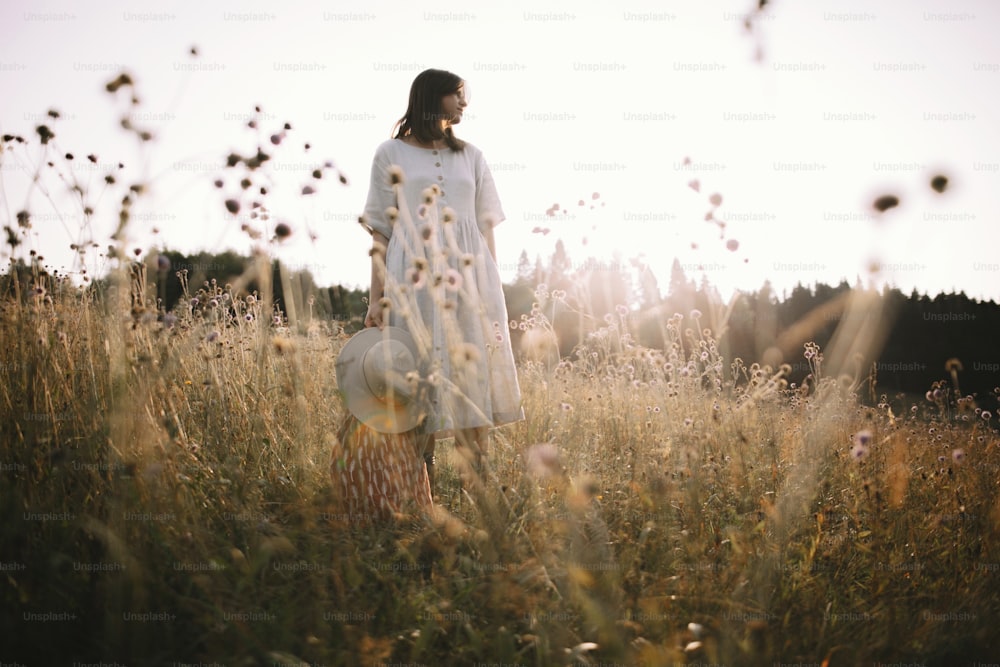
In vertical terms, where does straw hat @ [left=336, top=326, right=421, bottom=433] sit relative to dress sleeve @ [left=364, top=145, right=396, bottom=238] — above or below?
below

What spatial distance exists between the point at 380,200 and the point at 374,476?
1.33 meters

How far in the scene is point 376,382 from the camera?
2.33 metres

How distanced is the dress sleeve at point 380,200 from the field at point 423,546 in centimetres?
76

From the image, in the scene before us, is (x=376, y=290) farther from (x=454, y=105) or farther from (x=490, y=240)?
(x=454, y=105)

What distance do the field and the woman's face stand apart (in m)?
1.35

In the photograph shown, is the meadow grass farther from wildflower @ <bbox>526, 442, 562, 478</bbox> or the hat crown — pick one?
the hat crown

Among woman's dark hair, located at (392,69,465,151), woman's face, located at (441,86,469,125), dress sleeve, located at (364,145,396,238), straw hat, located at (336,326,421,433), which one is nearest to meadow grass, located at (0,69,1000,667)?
straw hat, located at (336,326,421,433)

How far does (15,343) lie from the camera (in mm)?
2266

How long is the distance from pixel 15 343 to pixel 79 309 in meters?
0.52

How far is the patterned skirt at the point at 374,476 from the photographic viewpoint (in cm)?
234

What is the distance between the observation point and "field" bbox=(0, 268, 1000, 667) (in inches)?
60.5

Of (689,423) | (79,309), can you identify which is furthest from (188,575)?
(689,423)

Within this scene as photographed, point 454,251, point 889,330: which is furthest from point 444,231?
point 889,330

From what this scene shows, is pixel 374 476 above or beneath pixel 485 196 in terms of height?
beneath
